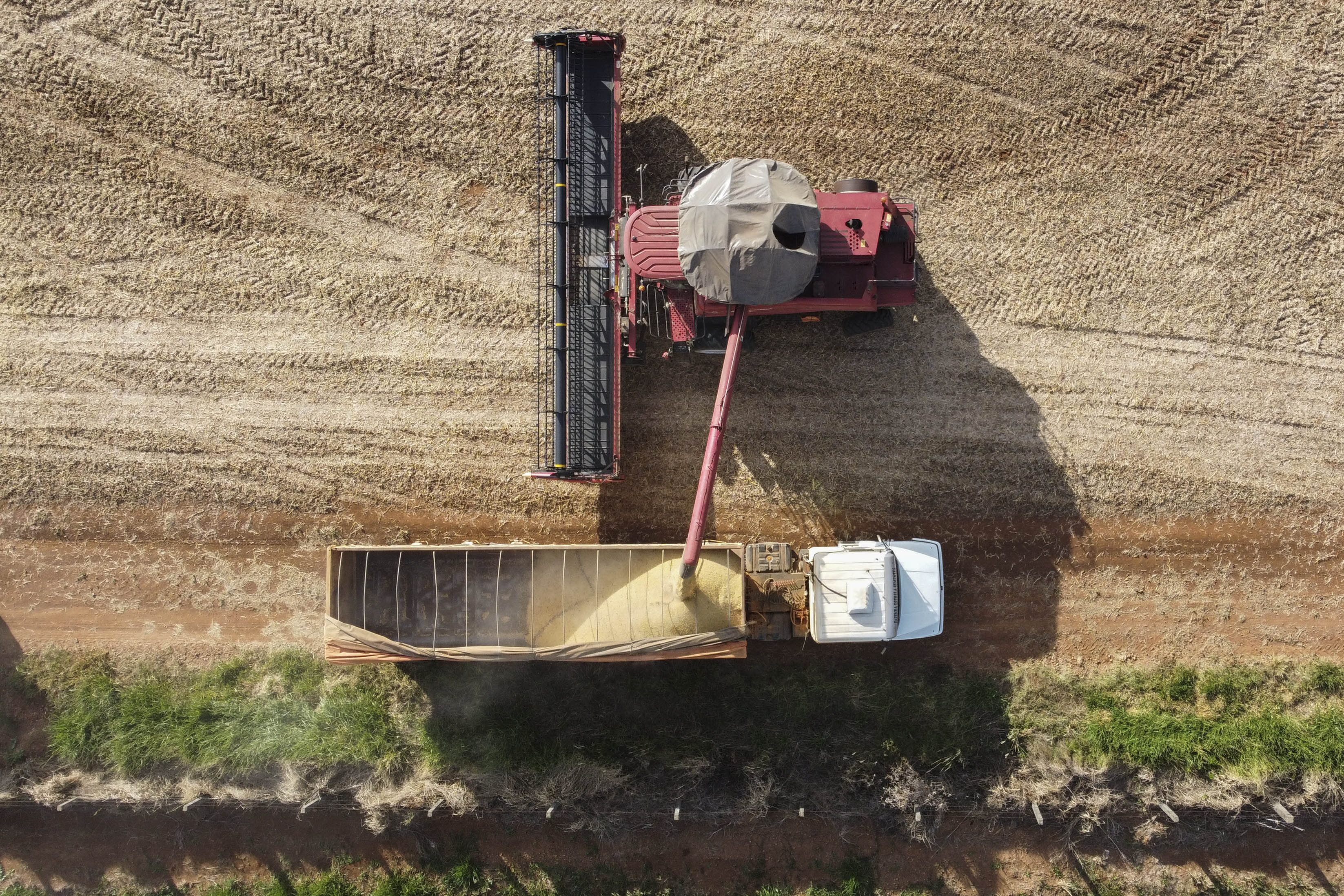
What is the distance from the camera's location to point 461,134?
13398 millimetres

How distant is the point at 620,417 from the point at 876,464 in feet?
14.5

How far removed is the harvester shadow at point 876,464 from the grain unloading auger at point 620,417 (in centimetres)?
71

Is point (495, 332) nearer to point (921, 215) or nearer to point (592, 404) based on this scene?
point (592, 404)

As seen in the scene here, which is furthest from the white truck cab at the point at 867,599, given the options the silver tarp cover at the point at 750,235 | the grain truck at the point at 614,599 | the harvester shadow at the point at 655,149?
the harvester shadow at the point at 655,149

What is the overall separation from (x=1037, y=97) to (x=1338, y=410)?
7.43 meters

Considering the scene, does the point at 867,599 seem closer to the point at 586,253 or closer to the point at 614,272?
the point at 614,272

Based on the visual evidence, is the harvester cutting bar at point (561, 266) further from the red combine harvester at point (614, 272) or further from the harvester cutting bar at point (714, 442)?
the harvester cutting bar at point (714, 442)

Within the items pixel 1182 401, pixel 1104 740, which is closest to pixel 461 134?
pixel 1182 401

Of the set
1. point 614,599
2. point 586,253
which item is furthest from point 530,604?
point 586,253

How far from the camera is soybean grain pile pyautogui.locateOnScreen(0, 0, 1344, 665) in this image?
13.2 metres

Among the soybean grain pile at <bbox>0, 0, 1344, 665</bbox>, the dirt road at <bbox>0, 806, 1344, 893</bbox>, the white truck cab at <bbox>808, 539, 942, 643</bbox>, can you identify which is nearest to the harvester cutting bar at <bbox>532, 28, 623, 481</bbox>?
the soybean grain pile at <bbox>0, 0, 1344, 665</bbox>

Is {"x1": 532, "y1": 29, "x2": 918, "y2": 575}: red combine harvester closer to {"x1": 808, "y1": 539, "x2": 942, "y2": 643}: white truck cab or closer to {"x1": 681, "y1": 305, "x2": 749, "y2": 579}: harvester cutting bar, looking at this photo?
{"x1": 681, "y1": 305, "x2": 749, "y2": 579}: harvester cutting bar

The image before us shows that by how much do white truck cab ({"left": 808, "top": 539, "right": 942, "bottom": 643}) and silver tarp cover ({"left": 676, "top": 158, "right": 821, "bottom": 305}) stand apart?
13.4 ft

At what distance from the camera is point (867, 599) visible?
11.4 meters
